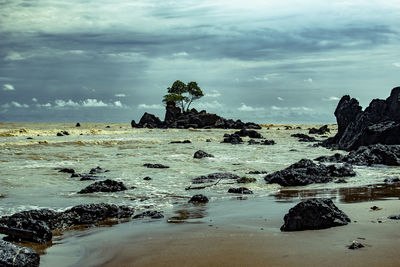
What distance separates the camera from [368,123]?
92.2 feet

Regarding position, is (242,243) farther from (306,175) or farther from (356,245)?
(306,175)

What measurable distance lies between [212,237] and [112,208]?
3.09m

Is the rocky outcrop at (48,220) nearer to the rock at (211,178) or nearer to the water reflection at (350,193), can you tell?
the water reflection at (350,193)

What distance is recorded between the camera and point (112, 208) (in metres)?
8.80

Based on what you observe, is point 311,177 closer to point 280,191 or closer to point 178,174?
point 280,191

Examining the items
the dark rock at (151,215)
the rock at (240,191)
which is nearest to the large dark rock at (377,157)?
the rock at (240,191)

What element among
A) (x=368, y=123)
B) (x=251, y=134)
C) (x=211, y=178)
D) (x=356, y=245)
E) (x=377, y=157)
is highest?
(x=368, y=123)

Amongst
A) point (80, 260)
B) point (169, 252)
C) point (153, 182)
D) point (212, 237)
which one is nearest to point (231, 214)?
point (212, 237)

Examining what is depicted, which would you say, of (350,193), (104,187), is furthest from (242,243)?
(104,187)

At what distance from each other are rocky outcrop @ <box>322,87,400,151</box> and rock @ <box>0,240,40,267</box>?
22.2 metres

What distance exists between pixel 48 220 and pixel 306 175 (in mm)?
8310

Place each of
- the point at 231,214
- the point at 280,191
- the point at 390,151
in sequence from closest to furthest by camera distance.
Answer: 1. the point at 231,214
2. the point at 280,191
3. the point at 390,151

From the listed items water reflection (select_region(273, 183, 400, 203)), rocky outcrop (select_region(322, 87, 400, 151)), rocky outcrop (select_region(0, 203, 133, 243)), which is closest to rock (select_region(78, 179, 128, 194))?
rocky outcrop (select_region(0, 203, 133, 243))

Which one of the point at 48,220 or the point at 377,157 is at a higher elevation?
the point at 377,157
